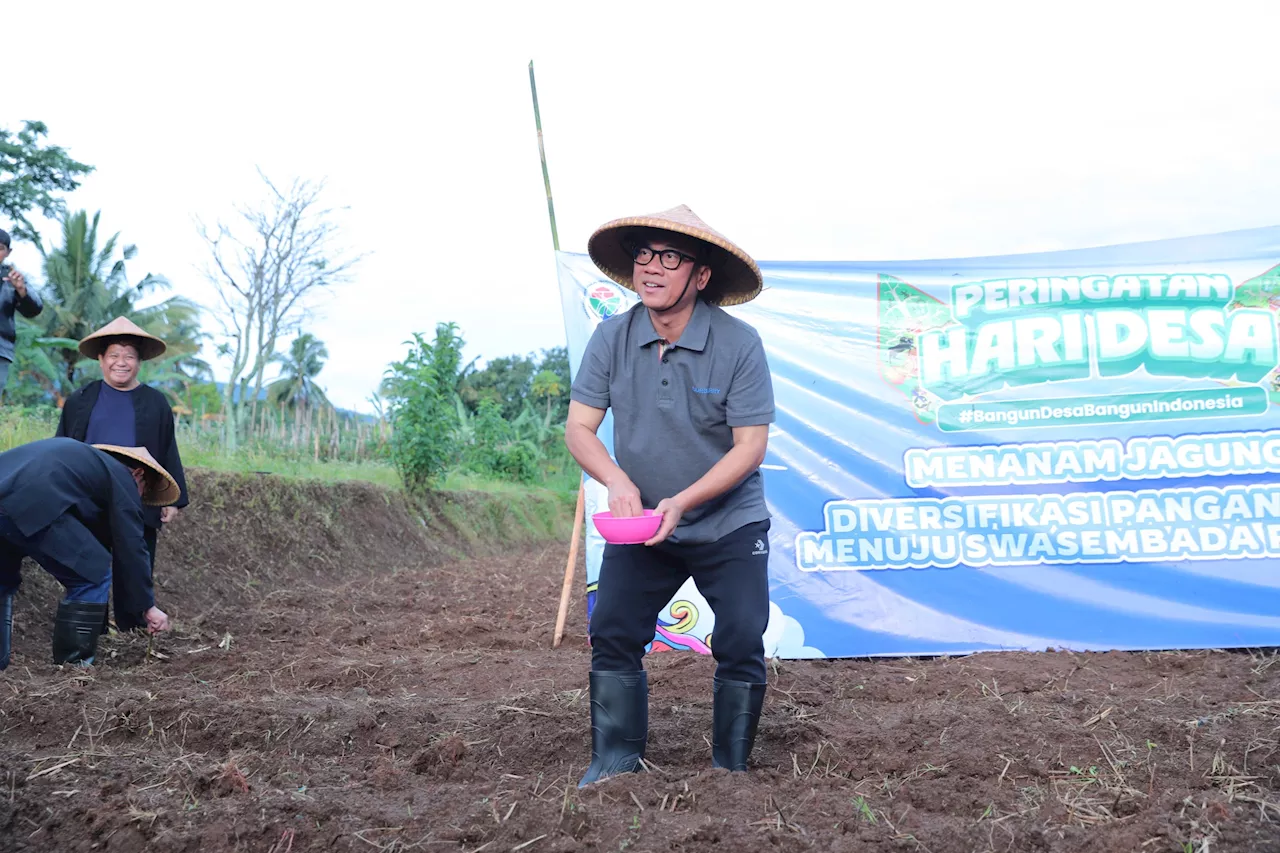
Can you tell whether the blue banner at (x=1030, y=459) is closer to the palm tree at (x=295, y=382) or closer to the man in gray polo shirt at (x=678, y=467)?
the man in gray polo shirt at (x=678, y=467)

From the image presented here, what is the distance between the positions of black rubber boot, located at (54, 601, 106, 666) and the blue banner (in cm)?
205

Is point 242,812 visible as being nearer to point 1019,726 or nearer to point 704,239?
point 704,239

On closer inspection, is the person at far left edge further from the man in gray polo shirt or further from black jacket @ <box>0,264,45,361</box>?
the man in gray polo shirt

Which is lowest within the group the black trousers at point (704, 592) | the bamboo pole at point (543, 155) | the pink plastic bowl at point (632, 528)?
the black trousers at point (704, 592)

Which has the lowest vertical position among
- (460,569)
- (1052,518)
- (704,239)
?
(460,569)

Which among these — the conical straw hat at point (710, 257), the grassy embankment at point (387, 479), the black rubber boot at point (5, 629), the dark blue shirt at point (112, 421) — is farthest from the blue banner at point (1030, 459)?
the grassy embankment at point (387, 479)

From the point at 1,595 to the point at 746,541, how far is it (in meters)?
3.16

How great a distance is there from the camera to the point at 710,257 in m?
2.72

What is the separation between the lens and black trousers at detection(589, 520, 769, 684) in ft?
8.30

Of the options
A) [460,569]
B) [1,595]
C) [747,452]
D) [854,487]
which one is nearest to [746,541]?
[747,452]

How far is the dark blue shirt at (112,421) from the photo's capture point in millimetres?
4742

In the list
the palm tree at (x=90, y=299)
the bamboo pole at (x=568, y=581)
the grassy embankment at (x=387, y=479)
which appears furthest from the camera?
the palm tree at (x=90, y=299)

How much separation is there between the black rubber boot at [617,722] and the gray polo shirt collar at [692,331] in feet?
2.84

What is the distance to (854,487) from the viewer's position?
4.51 m
